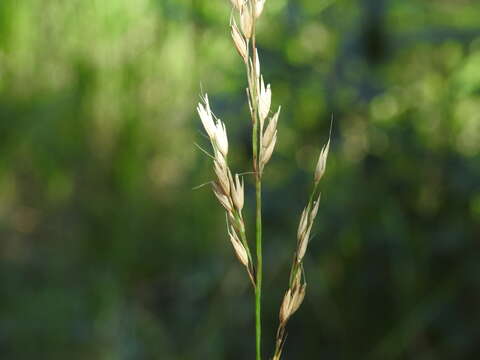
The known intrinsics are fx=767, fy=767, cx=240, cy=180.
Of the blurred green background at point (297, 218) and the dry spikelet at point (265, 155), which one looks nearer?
the dry spikelet at point (265, 155)

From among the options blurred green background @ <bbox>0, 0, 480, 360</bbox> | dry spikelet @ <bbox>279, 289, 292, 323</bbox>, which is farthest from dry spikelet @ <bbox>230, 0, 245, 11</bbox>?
blurred green background @ <bbox>0, 0, 480, 360</bbox>

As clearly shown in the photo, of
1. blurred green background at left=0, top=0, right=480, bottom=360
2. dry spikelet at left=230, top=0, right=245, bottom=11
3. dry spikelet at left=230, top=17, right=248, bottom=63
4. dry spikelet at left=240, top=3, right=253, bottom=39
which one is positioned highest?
dry spikelet at left=230, top=0, right=245, bottom=11

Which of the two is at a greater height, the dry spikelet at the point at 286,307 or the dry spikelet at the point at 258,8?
the dry spikelet at the point at 258,8

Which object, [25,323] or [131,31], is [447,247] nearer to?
[25,323]

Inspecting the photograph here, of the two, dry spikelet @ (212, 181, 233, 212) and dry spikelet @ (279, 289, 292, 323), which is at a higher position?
dry spikelet @ (212, 181, 233, 212)

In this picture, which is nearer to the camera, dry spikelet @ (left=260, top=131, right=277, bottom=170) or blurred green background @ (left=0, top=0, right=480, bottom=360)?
dry spikelet @ (left=260, top=131, right=277, bottom=170)

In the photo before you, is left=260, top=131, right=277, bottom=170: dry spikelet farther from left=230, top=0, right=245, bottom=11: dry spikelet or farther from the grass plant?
left=230, top=0, right=245, bottom=11: dry spikelet

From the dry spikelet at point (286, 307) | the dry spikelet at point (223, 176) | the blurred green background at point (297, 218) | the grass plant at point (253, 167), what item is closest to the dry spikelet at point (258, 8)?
the grass plant at point (253, 167)

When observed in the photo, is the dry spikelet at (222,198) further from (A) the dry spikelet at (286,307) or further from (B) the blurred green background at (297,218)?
(B) the blurred green background at (297,218)

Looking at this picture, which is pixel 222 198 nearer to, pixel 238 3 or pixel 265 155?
pixel 265 155
